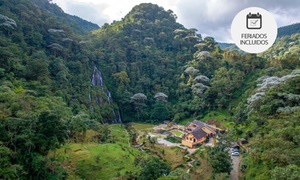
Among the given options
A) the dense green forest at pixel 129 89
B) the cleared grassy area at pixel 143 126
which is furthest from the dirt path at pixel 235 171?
the cleared grassy area at pixel 143 126

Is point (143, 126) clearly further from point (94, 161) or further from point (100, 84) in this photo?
point (94, 161)

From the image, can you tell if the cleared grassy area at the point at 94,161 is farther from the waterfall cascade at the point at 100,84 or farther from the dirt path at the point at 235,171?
the waterfall cascade at the point at 100,84

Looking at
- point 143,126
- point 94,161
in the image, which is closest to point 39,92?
point 94,161

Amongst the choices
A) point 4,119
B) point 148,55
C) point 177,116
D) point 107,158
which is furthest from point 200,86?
point 4,119

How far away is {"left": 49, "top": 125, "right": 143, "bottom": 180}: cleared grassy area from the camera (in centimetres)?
1750

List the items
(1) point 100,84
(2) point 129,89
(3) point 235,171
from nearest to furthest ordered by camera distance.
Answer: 1. (3) point 235,171
2. (1) point 100,84
3. (2) point 129,89

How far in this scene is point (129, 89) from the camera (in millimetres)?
45656

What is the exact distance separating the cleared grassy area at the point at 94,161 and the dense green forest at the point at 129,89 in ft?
1.27

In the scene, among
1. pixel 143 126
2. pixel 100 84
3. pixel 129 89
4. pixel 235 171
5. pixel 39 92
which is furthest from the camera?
pixel 129 89

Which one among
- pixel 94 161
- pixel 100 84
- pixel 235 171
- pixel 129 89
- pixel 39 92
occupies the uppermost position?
pixel 100 84

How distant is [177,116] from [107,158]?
21192mm

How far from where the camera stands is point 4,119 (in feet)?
47.0

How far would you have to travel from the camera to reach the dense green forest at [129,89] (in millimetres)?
14391

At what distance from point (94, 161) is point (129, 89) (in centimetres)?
2754
